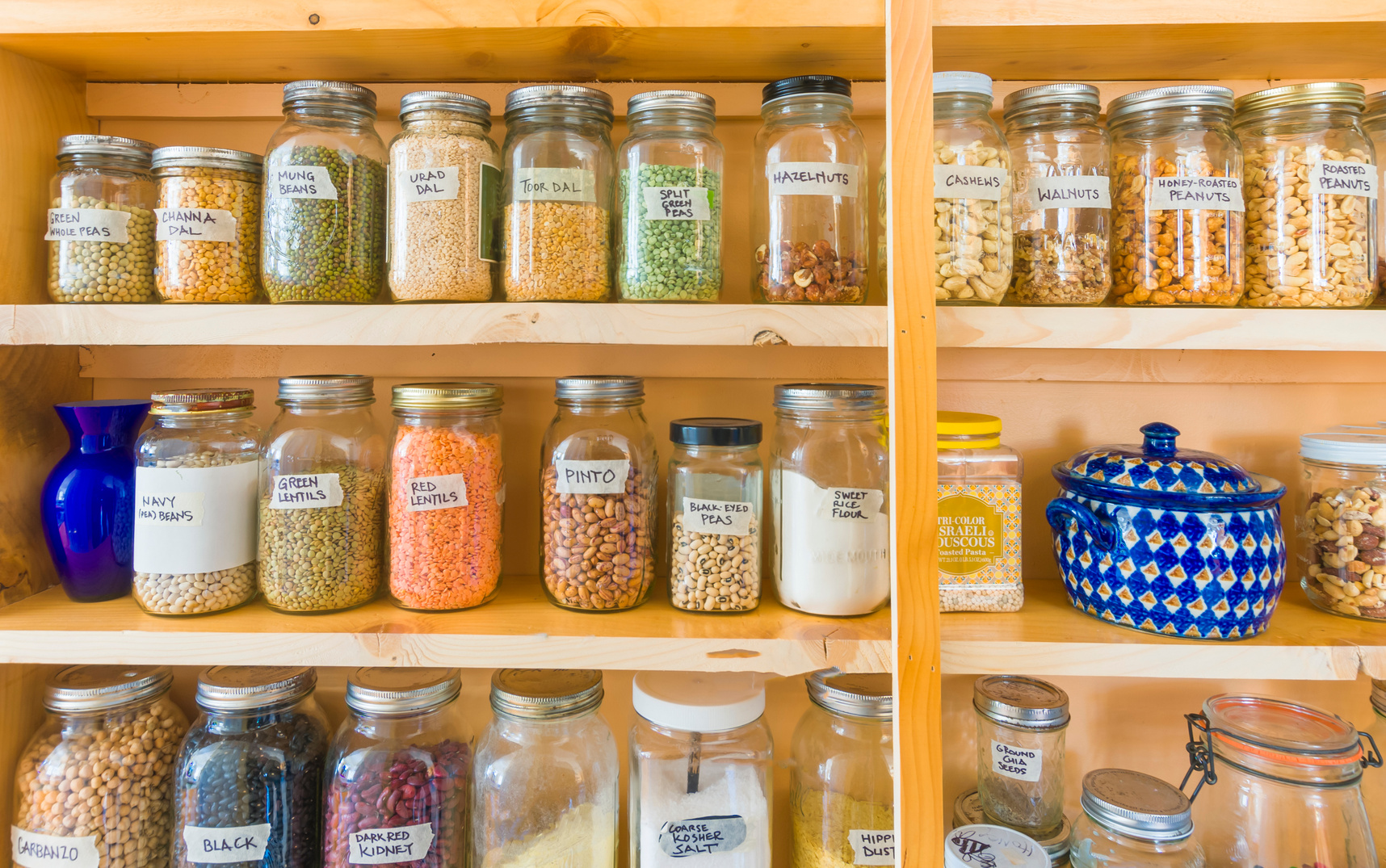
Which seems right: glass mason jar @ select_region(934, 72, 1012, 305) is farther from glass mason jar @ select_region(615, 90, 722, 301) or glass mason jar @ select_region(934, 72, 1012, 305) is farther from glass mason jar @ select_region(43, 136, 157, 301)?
glass mason jar @ select_region(43, 136, 157, 301)

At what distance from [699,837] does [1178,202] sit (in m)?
0.88

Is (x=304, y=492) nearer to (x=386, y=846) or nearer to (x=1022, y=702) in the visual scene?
(x=386, y=846)

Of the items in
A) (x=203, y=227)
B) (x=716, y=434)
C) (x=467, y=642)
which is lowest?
(x=467, y=642)

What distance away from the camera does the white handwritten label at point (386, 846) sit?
2.60ft

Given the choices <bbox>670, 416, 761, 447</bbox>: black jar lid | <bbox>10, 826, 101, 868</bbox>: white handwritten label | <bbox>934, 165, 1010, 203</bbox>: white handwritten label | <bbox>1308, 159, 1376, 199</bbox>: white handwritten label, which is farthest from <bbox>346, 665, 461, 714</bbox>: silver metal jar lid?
<bbox>1308, 159, 1376, 199</bbox>: white handwritten label

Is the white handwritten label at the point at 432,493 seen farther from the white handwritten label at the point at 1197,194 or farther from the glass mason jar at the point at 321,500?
the white handwritten label at the point at 1197,194

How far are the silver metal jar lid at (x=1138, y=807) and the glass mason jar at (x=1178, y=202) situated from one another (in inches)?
21.9

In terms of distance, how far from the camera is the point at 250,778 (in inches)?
32.5

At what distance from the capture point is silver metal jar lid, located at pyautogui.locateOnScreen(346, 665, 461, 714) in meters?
0.84

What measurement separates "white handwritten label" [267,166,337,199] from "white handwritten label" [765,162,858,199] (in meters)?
0.51

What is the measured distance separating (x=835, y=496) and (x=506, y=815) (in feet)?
1.71

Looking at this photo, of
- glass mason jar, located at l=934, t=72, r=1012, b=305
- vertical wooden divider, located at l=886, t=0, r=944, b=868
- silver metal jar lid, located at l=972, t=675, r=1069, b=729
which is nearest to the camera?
vertical wooden divider, located at l=886, t=0, r=944, b=868

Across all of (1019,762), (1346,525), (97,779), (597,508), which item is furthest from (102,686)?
(1346,525)

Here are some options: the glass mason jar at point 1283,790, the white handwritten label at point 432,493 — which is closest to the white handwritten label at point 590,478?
the white handwritten label at point 432,493
